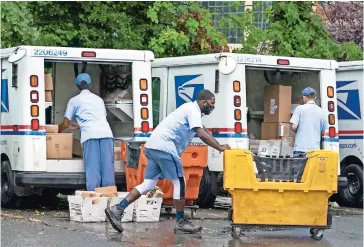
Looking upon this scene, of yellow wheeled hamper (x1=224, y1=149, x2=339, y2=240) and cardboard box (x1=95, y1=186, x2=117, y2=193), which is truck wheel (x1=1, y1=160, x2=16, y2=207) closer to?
cardboard box (x1=95, y1=186, x2=117, y2=193)

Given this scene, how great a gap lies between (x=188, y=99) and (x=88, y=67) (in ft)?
5.48

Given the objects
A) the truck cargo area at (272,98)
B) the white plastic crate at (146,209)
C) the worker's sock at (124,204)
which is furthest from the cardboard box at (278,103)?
the worker's sock at (124,204)

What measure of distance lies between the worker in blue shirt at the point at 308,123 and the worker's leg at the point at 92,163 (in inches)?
111

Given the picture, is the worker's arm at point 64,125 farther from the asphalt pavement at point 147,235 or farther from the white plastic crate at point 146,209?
the white plastic crate at point 146,209

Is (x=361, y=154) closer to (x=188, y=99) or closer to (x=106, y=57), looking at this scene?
(x=188, y=99)

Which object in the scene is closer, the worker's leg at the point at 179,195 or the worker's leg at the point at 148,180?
the worker's leg at the point at 179,195

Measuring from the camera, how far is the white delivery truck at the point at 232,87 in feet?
46.7

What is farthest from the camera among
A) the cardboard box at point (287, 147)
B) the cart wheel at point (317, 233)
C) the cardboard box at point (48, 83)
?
the cardboard box at point (287, 147)

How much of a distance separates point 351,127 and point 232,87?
3085 mm

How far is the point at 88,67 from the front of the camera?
15.5 metres

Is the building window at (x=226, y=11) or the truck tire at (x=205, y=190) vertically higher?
the building window at (x=226, y=11)

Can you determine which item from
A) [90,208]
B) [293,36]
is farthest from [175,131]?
[293,36]

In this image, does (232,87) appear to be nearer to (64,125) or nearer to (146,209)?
(64,125)

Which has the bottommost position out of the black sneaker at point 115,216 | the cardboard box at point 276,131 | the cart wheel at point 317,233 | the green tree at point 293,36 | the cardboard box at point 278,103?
the cart wheel at point 317,233
